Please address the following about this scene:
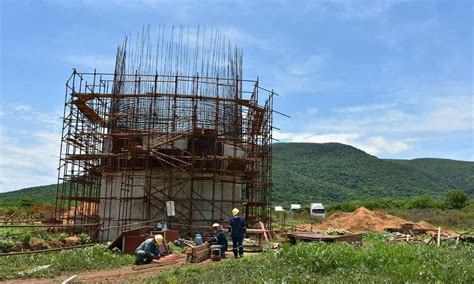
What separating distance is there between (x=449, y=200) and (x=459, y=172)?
7166 centimetres

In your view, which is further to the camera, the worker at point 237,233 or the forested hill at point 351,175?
the forested hill at point 351,175

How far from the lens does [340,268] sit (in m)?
11.4

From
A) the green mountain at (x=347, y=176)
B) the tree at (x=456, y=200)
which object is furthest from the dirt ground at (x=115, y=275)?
the green mountain at (x=347, y=176)

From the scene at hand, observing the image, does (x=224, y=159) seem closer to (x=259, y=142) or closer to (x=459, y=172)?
(x=259, y=142)

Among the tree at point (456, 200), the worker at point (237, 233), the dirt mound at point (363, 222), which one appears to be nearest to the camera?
the worker at point (237, 233)

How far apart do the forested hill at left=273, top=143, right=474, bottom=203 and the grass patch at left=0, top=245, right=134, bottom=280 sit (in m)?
76.1

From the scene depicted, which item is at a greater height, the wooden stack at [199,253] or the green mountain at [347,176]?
the green mountain at [347,176]

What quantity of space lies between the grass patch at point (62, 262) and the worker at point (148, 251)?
0.93 m

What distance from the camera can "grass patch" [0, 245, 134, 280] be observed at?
14203mm

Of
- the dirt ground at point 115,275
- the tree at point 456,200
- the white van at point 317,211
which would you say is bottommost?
the dirt ground at point 115,275

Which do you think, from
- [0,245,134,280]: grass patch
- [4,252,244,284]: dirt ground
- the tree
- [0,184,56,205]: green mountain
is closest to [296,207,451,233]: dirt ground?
the tree

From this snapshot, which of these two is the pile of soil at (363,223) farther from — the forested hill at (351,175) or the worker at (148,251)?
the forested hill at (351,175)

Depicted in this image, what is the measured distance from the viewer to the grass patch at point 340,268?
1025cm

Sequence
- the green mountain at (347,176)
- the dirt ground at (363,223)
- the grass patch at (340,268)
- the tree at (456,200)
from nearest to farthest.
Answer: the grass patch at (340,268) → the dirt ground at (363,223) → the tree at (456,200) → the green mountain at (347,176)
